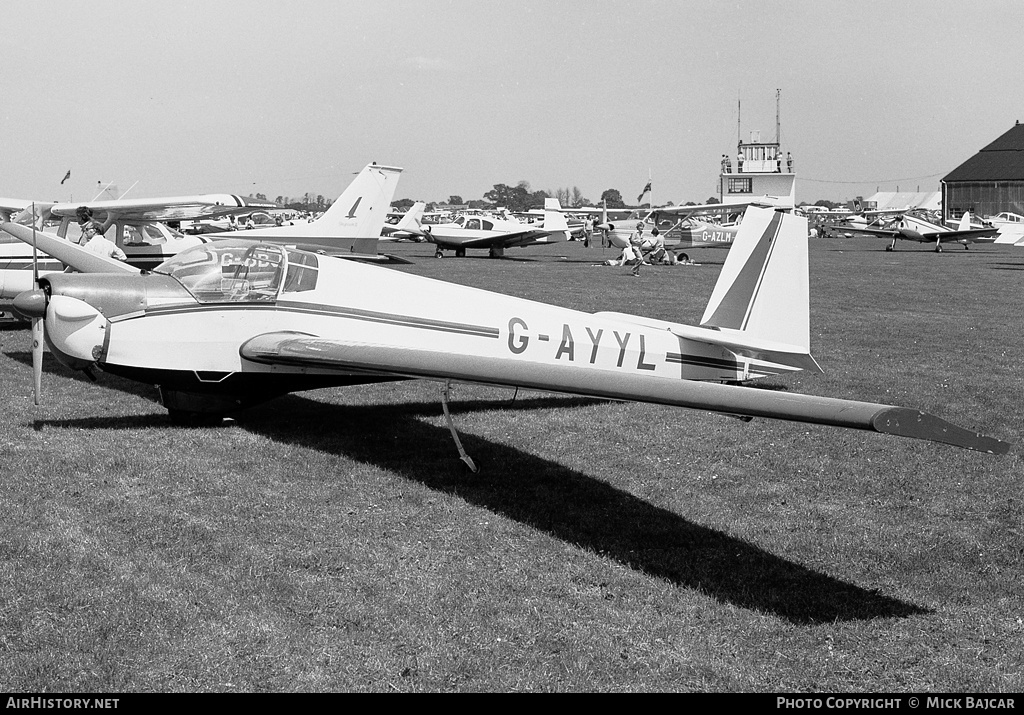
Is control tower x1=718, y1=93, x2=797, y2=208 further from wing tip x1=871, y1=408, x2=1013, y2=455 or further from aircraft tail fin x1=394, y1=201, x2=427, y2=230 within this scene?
wing tip x1=871, y1=408, x2=1013, y2=455

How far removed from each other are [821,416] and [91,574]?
4.07 meters

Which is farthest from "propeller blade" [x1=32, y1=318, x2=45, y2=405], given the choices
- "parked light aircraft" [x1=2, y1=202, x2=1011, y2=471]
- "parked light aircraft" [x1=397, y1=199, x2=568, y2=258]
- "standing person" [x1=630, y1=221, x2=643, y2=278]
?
"parked light aircraft" [x1=397, y1=199, x2=568, y2=258]

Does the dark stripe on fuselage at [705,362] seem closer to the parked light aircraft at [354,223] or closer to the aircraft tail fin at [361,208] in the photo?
the parked light aircraft at [354,223]

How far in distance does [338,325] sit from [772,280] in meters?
4.22

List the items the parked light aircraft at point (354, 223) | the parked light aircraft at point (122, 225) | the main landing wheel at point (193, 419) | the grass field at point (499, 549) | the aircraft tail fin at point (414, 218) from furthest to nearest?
the aircraft tail fin at point (414, 218) → the parked light aircraft at point (354, 223) → the parked light aircraft at point (122, 225) → the main landing wheel at point (193, 419) → the grass field at point (499, 549)

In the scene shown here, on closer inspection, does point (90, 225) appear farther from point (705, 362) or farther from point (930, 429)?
point (930, 429)

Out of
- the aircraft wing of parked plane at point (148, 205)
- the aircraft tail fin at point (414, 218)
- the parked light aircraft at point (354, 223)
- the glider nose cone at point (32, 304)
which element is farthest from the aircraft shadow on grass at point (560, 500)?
the aircraft tail fin at point (414, 218)

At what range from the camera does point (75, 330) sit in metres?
8.24

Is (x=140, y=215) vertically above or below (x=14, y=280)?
above

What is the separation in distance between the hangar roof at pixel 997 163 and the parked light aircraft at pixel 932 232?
55.3m

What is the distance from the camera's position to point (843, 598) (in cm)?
523

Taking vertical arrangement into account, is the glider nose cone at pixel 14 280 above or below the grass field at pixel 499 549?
above

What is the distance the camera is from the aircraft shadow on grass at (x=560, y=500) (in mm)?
5273

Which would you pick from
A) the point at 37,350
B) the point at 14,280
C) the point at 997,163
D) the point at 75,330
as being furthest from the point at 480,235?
the point at 997,163
